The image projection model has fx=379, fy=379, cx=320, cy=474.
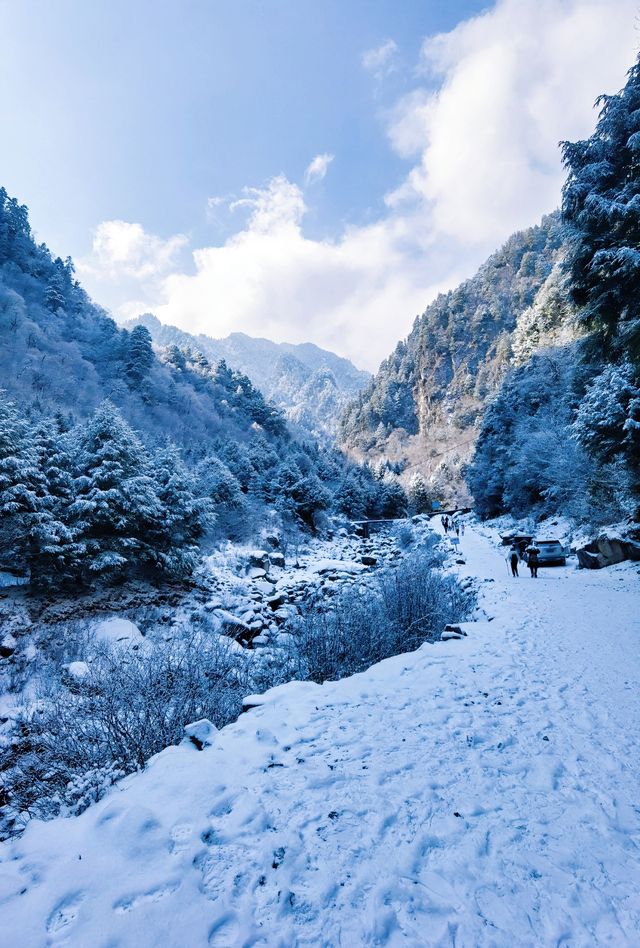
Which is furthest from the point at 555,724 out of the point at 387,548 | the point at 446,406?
the point at 446,406

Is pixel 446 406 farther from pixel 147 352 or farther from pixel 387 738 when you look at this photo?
pixel 387 738

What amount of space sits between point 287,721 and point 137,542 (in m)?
12.3

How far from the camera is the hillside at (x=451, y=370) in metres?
105

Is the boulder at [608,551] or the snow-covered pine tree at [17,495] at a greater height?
the snow-covered pine tree at [17,495]

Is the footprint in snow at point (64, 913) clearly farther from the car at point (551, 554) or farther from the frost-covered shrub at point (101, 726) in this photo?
the car at point (551, 554)

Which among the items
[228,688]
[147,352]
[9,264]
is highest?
[9,264]

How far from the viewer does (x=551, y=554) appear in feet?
51.0

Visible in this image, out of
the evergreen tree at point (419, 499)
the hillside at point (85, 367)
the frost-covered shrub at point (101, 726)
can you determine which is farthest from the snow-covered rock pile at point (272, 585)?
the evergreen tree at point (419, 499)

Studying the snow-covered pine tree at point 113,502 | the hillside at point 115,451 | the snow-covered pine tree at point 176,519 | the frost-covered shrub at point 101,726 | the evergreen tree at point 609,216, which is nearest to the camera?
the frost-covered shrub at point 101,726

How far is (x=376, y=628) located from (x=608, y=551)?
991 cm

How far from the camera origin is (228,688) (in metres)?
6.73

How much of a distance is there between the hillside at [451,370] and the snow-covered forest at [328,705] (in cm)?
7995

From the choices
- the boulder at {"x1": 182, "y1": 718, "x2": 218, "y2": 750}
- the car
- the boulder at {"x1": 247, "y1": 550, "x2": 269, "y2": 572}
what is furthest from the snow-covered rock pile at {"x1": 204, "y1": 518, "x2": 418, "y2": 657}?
the car

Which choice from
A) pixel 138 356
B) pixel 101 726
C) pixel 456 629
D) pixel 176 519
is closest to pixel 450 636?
pixel 456 629
